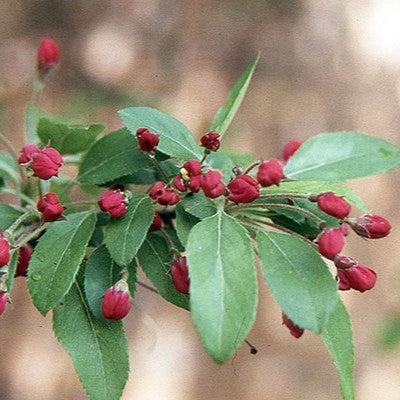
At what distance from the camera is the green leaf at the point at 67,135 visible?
115 cm

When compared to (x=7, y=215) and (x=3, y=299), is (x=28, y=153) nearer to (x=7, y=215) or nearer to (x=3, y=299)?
(x=7, y=215)

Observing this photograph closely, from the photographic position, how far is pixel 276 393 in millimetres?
2668

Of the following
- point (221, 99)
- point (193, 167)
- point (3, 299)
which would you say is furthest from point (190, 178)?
point (221, 99)

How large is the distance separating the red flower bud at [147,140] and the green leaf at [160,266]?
106 mm

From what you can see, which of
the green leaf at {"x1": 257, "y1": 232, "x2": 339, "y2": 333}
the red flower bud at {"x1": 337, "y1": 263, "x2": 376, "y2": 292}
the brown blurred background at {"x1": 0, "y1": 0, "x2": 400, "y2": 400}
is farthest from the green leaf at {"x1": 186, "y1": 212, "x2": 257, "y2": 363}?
the brown blurred background at {"x1": 0, "y1": 0, "x2": 400, "y2": 400}

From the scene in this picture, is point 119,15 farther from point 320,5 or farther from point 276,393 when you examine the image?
point 276,393

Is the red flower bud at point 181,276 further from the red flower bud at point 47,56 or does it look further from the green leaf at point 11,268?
the red flower bud at point 47,56

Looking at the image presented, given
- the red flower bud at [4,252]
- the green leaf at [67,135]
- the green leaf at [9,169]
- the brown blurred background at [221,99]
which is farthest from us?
the brown blurred background at [221,99]

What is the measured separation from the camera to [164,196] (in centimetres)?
96

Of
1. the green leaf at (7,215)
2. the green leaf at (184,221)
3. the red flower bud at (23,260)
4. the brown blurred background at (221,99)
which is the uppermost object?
the green leaf at (184,221)

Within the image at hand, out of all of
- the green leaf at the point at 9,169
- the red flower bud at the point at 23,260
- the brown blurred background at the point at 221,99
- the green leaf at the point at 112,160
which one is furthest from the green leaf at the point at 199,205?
the brown blurred background at the point at 221,99

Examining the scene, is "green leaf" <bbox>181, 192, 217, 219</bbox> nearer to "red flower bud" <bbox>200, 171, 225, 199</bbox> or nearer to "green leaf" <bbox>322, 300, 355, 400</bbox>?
"red flower bud" <bbox>200, 171, 225, 199</bbox>

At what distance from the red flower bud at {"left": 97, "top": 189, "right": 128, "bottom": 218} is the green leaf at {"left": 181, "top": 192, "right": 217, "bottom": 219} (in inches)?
2.6

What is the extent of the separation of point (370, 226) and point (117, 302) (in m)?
0.29
